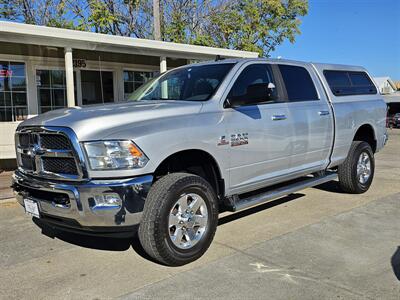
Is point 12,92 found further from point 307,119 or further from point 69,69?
point 307,119

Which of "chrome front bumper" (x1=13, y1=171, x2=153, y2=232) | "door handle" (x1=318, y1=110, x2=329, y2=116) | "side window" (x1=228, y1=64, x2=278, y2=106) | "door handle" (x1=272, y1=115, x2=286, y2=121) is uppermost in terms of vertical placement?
"side window" (x1=228, y1=64, x2=278, y2=106)

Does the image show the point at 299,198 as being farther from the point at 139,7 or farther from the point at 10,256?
the point at 139,7

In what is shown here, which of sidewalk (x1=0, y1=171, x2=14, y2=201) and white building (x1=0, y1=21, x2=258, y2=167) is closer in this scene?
sidewalk (x1=0, y1=171, x2=14, y2=201)

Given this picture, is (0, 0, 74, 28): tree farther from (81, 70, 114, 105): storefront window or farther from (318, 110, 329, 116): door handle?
(318, 110, 329, 116): door handle

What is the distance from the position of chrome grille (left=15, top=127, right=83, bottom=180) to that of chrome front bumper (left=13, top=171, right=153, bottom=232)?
125 mm

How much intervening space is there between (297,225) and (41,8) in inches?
718

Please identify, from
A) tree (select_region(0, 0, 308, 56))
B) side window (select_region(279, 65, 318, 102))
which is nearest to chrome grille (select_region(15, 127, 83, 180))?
side window (select_region(279, 65, 318, 102))

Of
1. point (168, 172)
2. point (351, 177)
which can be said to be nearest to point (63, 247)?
point (168, 172)

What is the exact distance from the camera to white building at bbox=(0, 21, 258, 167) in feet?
31.4

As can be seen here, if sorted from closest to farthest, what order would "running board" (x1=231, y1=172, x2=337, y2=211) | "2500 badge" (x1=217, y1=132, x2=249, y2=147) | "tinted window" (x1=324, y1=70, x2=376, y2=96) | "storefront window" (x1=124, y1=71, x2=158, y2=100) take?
"2500 badge" (x1=217, y1=132, x2=249, y2=147), "running board" (x1=231, y1=172, x2=337, y2=211), "tinted window" (x1=324, y1=70, x2=376, y2=96), "storefront window" (x1=124, y1=71, x2=158, y2=100)

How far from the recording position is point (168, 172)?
4.42 m

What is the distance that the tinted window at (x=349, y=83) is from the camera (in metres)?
6.62

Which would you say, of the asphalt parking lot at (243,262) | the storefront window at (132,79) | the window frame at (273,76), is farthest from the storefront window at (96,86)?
the window frame at (273,76)

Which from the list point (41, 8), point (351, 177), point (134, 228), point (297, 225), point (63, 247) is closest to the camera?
point (134, 228)
